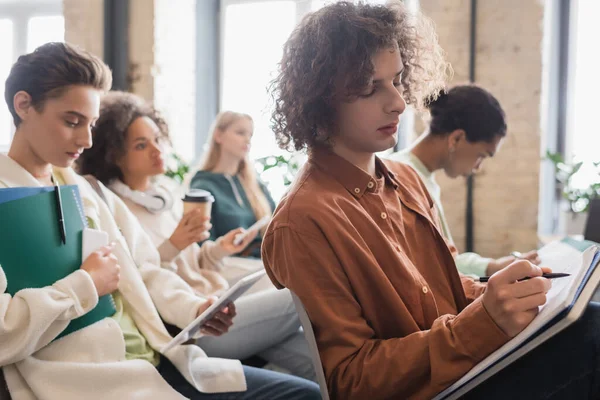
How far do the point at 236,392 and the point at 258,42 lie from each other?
12.4 ft

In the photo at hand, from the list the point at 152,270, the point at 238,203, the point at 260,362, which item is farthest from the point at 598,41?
the point at 152,270

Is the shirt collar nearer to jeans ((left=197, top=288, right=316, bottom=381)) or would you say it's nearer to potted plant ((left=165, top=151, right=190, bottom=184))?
jeans ((left=197, top=288, right=316, bottom=381))

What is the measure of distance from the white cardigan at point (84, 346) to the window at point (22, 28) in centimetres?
393

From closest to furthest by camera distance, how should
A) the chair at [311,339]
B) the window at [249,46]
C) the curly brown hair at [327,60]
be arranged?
the chair at [311,339] → the curly brown hair at [327,60] → the window at [249,46]

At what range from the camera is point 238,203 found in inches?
126

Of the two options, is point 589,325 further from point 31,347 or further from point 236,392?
point 31,347

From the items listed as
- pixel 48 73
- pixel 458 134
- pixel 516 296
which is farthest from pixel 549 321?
pixel 458 134

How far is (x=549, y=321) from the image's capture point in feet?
2.83

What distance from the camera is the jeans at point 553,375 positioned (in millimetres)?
1035

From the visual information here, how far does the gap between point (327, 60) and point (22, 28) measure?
4.75 m

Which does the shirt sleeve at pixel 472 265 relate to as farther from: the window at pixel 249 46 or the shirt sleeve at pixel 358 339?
the window at pixel 249 46

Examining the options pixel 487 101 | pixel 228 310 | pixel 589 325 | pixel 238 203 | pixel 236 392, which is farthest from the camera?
pixel 238 203

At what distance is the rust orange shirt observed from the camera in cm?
103

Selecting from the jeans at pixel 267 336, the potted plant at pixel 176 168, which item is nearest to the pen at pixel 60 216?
the jeans at pixel 267 336
